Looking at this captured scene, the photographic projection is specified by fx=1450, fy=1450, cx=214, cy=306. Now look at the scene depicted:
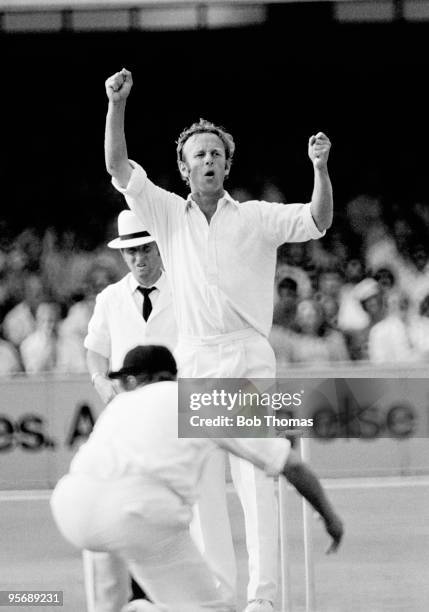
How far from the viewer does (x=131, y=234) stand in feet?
19.4

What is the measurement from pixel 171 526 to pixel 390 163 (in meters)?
13.2

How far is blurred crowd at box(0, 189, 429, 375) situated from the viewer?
36.8ft

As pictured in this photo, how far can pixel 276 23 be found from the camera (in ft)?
52.6

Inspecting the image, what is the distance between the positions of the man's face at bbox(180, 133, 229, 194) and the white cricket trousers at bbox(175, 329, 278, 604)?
1.84 ft

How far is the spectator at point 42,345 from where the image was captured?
36.8 feet

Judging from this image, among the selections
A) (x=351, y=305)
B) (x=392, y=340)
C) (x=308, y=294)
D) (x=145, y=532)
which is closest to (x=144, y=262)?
(x=145, y=532)

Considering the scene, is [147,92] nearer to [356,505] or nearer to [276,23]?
[276,23]

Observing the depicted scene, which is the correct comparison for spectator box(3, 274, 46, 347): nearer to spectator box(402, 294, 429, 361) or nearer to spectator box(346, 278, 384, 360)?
spectator box(346, 278, 384, 360)

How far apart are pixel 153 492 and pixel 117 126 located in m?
1.66

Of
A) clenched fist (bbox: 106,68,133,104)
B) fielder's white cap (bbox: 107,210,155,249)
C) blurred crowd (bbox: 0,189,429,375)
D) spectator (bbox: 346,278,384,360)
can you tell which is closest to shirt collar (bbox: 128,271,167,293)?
fielder's white cap (bbox: 107,210,155,249)

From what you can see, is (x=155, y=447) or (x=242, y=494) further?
(x=242, y=494)

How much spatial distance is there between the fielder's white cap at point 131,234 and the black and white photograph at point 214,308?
0.03ft

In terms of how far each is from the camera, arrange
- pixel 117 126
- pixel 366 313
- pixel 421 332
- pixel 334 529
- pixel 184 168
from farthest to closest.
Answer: pixel 366 313
pixel 421 332
pixel 184 168
pixel 117 126
pixel 334 529

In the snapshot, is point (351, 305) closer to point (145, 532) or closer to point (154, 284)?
point (154, 284)
